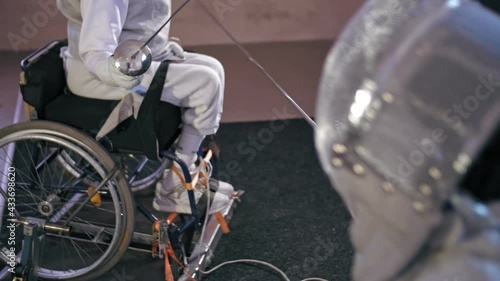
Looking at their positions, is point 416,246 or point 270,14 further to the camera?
point 270,14

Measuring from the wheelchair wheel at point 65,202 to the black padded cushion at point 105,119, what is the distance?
6cm

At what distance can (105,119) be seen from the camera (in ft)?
5.98

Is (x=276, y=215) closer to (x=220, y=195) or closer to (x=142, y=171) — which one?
(x=220, y=195)

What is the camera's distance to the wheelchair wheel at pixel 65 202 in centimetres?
180

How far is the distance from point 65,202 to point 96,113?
12.3 inches

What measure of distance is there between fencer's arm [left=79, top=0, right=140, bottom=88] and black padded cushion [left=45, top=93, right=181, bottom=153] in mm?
119

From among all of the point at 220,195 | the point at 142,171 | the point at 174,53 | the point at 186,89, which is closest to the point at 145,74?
the point at 186,89

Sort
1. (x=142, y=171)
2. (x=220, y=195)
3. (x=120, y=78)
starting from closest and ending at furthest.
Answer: (x=120, y=78)
(x=220, y=195)
(x=142, y=171)

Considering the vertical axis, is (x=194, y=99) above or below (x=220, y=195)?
above

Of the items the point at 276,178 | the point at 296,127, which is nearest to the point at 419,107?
the point at 276,178

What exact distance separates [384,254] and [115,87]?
119 cm

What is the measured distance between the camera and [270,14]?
3.77 m

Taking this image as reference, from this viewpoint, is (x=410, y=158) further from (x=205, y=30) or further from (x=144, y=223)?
(x=205, y=30)

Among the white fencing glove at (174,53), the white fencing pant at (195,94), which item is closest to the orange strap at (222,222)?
the white fencing pant at (195,94)
